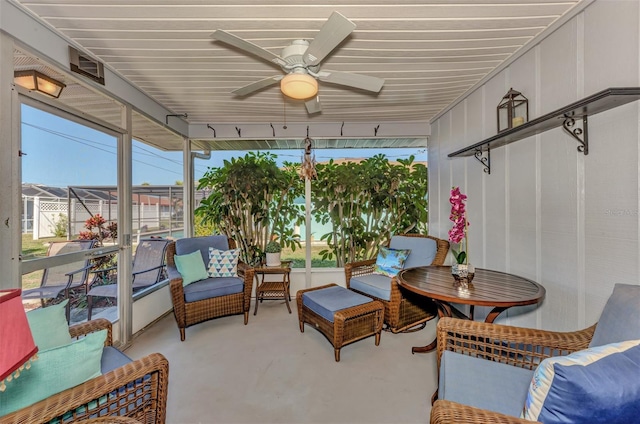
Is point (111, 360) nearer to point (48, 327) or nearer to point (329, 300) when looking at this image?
point (48, 327)

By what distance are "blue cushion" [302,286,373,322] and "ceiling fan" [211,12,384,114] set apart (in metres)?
1.78

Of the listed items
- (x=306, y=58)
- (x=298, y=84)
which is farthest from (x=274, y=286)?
(x=306, y=58)

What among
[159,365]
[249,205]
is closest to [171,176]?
A: [249,205]

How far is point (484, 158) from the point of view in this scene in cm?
266

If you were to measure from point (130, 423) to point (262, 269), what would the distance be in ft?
8.23

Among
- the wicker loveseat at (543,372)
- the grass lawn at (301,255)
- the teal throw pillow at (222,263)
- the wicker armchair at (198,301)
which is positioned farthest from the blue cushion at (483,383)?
the grass lawn at (301,255)

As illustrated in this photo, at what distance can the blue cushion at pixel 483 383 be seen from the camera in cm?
115

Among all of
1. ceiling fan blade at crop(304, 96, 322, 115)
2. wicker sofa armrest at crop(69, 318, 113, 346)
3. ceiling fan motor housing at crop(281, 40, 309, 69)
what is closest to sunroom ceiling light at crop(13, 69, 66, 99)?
wicker sofa armrest at crop(69, 318, 113, 346)

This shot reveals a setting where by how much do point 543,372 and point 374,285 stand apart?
210 centimetres

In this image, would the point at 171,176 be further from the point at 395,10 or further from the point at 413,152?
the point at 413,152

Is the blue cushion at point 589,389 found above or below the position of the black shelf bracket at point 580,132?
below

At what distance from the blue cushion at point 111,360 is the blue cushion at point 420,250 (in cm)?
266

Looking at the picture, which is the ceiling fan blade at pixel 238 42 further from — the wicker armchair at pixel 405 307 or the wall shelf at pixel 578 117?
the wicker armchair at pixel 405 307

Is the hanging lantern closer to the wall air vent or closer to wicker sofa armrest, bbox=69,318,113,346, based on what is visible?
wicker sofa armrest, bbox=69,318,113,346
